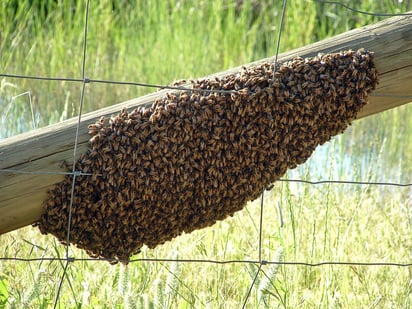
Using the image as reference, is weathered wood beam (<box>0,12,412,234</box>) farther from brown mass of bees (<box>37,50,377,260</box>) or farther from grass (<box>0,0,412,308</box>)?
grass (<box>0,0,412,308</box>)

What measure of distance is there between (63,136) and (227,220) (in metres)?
1.83

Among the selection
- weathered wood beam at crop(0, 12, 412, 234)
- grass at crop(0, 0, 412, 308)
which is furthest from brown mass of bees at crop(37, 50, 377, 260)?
grass at crop(0, 0, 412, 308)

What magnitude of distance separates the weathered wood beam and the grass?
428 mm

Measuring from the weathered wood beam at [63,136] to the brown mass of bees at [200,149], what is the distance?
4cm

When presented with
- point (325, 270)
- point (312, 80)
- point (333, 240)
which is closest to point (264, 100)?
point (312, 80)

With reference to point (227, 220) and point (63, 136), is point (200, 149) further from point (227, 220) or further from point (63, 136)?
point (227, 220)

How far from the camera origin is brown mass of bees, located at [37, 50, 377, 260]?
76.0 inches

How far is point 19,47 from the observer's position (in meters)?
6.00

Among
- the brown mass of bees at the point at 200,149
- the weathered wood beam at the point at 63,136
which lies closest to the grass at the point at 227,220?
the brown mass of bees at the point at 200,149

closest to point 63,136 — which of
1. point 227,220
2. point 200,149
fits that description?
point 200,149

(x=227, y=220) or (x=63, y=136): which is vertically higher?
(x=227, y=220)

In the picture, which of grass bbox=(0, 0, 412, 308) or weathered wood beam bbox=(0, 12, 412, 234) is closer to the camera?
weathered wood beam bbox=(0, 12, 412, 234)

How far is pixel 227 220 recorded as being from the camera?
3645 millimetres

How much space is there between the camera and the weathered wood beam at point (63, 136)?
1890 mm
